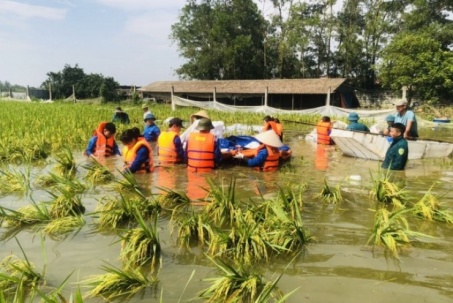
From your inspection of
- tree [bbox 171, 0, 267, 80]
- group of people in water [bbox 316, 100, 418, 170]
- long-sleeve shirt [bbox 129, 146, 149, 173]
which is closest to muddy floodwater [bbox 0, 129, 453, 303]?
long-sleeve shirt [bbox 129, 146, 149, 173]

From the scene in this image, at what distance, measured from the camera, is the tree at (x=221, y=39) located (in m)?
39.4

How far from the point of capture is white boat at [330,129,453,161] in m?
8.87

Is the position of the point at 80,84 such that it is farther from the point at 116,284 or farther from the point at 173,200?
the point at 116,284

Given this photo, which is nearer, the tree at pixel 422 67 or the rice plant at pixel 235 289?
the rice plant at pixel 235 289

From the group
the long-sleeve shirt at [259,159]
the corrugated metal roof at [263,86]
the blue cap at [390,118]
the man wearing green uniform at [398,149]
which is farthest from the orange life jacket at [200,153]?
the corrugated metal roof at [263,86]

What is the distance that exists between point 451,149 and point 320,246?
6875mm

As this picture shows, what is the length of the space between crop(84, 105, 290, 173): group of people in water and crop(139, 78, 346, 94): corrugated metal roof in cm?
1838

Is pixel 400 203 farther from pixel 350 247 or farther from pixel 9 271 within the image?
pixel 9 271

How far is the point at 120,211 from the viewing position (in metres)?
4.54

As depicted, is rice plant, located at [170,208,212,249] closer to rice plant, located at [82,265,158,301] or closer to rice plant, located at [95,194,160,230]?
rice plant, located at [95,194,160,230]

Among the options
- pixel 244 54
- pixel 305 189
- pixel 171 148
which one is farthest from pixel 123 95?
pixel 305 189

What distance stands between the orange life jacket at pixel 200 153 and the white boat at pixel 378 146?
3.82 m

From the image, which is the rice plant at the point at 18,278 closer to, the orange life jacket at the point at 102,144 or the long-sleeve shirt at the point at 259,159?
the long-sleeve shirt at the point at 259,159

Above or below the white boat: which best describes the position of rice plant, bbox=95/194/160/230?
below
